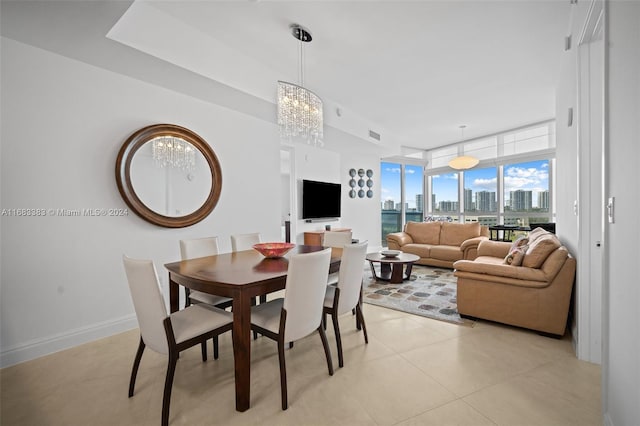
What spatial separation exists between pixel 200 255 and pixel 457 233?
481 cm

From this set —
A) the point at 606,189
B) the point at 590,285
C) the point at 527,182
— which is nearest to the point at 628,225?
the point at 606,189

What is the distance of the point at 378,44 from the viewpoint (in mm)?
3166

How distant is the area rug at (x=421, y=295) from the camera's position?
3.13 meters

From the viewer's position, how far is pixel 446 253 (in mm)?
5109

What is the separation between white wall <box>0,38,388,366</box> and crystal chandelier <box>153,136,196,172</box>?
0.22 meters

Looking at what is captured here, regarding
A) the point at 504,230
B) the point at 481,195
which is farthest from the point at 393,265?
the point at 481,195

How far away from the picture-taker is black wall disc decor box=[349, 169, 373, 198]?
654 centimetres

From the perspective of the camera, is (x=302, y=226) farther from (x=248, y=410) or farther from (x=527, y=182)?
(x=527, y=182)

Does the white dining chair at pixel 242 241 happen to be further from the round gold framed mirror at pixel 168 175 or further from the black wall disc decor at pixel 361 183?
the black wall disc decor at pixel 361 183

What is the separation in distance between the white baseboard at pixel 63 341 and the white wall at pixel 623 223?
3.57m

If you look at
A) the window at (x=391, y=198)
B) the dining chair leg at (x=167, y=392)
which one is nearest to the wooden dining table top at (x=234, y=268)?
the dining chair leg at (x=167, y=392)

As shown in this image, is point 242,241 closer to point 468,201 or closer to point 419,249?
point 419,249

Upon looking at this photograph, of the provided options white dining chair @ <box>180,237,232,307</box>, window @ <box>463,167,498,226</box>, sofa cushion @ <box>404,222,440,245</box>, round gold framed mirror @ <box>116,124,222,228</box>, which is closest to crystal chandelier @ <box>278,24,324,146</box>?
round gold framed mirror @ <box>116,124,222,228</box>

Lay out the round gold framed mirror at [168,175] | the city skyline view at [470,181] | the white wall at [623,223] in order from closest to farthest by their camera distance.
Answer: the white wall at [623,223]
the round gold framed mirror at [168,175]
the city skyline view at [470,181]
